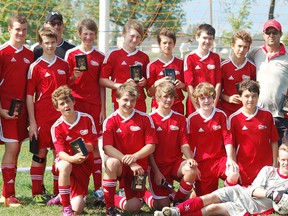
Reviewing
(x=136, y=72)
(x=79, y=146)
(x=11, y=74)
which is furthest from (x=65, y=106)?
(x=136, y=72)

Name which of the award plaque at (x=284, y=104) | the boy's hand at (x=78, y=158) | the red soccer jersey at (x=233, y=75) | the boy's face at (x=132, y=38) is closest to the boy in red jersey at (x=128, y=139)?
the boy's hand at (x=78, y=158)

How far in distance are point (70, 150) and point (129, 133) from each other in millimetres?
561

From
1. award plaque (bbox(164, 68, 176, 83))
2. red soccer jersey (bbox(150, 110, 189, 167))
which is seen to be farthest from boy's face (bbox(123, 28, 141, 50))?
red soccer jersey (bbox(150, 110, 189, 167))

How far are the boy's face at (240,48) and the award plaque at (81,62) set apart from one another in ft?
5.00

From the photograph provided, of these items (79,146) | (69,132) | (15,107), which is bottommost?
(79,146)

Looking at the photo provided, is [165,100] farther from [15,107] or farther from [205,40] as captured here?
[15,107]

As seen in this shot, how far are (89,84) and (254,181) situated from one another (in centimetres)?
191

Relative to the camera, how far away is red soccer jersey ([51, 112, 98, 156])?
16.5 feet

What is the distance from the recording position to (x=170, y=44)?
5633 millimetres

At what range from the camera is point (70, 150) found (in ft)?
16.7

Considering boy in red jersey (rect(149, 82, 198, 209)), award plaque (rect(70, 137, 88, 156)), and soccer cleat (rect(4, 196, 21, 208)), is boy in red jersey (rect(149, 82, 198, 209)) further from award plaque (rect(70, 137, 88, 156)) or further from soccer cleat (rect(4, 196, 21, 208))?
soccer cleat (rect(4, 196, 21, 208))

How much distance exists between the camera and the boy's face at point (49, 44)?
5316 millimetres

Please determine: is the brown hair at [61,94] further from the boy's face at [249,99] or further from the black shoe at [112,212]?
the boy's face at [249,99]

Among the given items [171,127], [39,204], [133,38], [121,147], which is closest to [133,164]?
[121,147]
